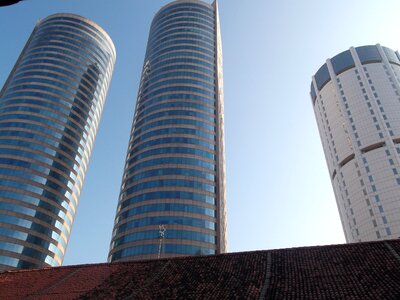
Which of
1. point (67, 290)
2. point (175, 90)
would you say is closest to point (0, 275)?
point (67, 290)

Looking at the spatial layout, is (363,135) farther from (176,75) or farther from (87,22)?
(87,22)

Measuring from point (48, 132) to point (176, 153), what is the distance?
3936 centimetres

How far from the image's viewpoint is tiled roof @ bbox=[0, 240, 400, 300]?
25172mm

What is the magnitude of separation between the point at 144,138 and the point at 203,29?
4708 cm

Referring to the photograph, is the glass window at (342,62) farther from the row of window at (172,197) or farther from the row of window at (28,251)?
the row of window at (28,251)

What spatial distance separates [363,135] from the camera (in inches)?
5025

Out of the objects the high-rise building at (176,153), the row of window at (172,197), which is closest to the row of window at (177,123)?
the high-rise building at (176,153)

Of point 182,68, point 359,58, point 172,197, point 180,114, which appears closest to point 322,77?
point 359,58

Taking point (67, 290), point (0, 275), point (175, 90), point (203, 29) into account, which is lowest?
point (67, 290)

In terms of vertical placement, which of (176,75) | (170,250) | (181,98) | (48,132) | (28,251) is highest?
(176,75)

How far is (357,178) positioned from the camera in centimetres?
12325

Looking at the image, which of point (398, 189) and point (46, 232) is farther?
point (398, 189)

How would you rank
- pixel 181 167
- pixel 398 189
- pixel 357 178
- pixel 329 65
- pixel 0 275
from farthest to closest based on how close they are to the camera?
pixel 329 65 < pixel 357 178 < pixel 398 189 < pixel 181 167 < pixel 0 275

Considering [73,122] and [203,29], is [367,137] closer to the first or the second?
[203,29]
